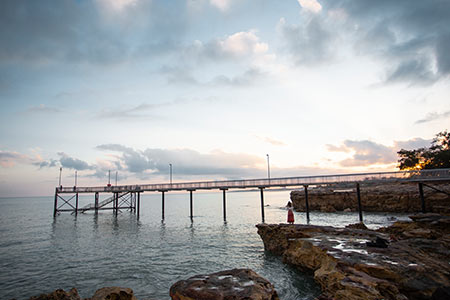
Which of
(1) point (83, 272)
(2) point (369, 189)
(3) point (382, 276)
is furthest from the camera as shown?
(2) point (369, 189)

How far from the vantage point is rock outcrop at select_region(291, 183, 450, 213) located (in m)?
40.6

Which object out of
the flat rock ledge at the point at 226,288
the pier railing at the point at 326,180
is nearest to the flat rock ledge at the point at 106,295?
the flat rock ledge at the point at 226,288

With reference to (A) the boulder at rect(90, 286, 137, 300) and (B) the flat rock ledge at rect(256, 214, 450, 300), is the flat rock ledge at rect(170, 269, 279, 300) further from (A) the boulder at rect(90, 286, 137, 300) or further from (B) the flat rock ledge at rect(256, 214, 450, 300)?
(B) the flat rock ledge at rect(256, 214, 450, 300)

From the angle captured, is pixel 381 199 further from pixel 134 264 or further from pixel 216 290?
pixel 216 290

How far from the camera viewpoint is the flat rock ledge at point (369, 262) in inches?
356

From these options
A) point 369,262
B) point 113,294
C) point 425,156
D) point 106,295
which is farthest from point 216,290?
point 425,156

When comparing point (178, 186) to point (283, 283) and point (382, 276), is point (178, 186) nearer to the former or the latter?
point (283, 283)

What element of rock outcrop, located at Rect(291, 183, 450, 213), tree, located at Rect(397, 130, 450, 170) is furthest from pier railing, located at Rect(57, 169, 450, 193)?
tree, located at Rect(397, 130, 450, 170)

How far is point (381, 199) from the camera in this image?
51125mm

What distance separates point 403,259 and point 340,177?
26.1m

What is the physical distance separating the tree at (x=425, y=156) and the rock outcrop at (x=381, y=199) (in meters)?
11.7

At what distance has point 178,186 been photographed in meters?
Result: 47.6

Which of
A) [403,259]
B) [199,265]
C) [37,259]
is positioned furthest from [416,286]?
[37,259]

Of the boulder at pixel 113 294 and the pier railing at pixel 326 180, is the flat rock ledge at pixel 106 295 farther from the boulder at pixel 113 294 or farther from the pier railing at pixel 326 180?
the pier railing at pixel 326 180
